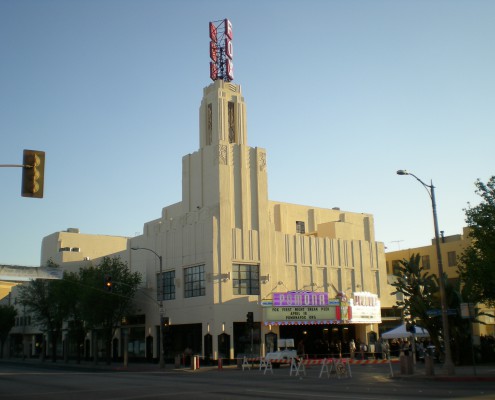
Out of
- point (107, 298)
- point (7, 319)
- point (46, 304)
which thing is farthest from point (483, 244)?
point (7, 319)

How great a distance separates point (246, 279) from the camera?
51469 millimetres

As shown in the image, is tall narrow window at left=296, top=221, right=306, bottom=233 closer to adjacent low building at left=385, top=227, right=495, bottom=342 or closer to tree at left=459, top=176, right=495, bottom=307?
adjacent low building at left=385, top=227, right=495, bottom=342

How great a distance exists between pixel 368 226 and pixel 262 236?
17629 mm

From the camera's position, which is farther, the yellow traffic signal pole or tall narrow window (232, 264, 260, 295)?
tall narrow window (232, 264, 260, 295)

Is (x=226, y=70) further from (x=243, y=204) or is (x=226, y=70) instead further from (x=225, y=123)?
(x=243, y=204)

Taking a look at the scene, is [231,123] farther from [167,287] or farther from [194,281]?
[167,287]

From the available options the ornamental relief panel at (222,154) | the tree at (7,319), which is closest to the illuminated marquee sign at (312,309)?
the ornamental relief panel at (222,154)

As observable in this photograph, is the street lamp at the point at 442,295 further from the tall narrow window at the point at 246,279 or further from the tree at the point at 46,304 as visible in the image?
the tree at the point at 46,304

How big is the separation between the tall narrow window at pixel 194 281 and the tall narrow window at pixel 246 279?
2780 mm

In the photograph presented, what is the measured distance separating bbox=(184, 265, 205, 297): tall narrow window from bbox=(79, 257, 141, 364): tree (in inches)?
224

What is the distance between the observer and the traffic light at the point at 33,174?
15.9 m

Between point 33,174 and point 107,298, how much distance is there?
39.8 meters

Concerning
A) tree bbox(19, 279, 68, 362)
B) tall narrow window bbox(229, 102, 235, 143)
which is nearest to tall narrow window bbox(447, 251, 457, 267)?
tall narrow window bbox(229, 102, 235, 143)

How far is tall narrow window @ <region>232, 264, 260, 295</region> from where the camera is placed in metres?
50.8
